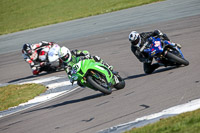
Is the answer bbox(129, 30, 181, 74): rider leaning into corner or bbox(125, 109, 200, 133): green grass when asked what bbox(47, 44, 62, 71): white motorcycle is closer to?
bbox(129, 30, 181, 74): rider leaning into corner

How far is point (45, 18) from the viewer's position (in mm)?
43062

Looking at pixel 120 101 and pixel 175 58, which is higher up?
pixel 175 58

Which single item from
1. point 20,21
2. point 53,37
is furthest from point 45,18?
point 53,37

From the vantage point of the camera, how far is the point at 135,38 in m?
13.3

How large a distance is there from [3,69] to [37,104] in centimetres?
1039

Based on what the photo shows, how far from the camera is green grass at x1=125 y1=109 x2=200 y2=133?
21.3ft

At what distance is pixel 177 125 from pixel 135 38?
6.72 metres

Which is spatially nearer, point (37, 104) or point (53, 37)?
point (37, 104)

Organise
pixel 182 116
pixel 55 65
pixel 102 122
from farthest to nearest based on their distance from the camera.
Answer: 1. pixel 55 65
2. pixel 102 122
3. pixel 182 116

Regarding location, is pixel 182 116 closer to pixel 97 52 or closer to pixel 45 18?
pixel 97 52

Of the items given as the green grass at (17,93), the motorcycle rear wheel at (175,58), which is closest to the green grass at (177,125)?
the motorcycle rear wheel at (175,58)

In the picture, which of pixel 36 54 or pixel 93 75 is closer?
pixel 93 75

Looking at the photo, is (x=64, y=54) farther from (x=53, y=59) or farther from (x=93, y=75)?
(x=53, y=59)

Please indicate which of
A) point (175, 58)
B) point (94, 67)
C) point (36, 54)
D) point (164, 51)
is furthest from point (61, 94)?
point (36, 54)
